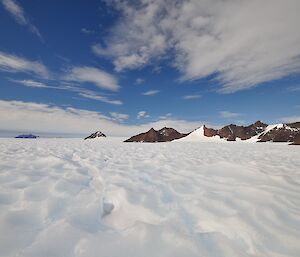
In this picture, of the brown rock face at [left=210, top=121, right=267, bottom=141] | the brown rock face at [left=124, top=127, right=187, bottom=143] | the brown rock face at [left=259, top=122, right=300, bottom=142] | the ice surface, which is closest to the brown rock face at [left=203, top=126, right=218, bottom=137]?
the brown rock face at [left=210, top=121, right=267, bottom=141]

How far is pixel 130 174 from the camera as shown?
18.6ft

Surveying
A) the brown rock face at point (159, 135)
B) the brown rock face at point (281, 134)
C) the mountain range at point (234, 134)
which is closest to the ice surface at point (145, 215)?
the brown rock face at point (159, 135)

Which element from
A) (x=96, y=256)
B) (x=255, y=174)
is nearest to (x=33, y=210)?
(x=96, y=256)

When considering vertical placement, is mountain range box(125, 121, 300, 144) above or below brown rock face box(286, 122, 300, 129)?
below

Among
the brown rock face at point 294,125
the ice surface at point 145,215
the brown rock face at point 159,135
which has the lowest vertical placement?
the ice surface at point 145,215

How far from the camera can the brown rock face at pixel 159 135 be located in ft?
126

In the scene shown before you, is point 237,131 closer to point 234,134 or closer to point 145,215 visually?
point 234,134

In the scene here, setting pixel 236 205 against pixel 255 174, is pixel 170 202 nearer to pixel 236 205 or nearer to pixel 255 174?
pixel 236 205

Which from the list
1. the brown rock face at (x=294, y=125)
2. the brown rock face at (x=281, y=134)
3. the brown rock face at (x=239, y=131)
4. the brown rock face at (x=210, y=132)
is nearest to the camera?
the brown rock face at (x=281, y=134)

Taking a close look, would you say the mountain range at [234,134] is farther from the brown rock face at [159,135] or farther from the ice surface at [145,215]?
the ice surface at [145,215]

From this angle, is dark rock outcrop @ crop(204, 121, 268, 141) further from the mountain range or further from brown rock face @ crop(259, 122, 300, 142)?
brown rock face @ crop(259, 122, 300, 142)

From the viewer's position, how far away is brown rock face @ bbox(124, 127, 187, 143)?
Answer: 38438 mm

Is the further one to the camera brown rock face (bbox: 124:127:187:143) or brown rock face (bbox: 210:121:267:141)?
brown rock face (bbox: 210:121:267:141)

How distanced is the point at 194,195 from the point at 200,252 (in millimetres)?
1806
